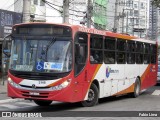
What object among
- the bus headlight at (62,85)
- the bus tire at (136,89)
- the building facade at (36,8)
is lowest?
the bus tire at (136,89)

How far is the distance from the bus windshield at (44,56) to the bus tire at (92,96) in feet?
6.19

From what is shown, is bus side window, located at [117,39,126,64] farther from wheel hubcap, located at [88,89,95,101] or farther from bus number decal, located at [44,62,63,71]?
bus number decal, located at [44,62,63,71]

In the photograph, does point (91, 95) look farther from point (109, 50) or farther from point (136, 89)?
point (136, 89)

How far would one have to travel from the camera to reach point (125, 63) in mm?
17453

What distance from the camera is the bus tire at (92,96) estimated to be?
14164mm

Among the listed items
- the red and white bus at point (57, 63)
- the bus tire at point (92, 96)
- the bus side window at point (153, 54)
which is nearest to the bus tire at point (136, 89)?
the bus side window at point (153, 54)

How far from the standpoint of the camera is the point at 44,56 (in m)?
12.7

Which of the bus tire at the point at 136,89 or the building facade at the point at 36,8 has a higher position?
the building facade at the point at 36,8

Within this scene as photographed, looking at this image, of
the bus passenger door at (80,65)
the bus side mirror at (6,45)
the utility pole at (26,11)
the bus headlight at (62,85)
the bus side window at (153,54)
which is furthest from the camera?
the utility pole at (26,11)

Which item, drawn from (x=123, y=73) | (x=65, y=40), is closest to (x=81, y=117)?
(x=65, y=40)

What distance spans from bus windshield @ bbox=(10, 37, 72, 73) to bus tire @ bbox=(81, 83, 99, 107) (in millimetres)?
1888

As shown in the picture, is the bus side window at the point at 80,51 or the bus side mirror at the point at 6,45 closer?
the bus side window at the point at 80,51

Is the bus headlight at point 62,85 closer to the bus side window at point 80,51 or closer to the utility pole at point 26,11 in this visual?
the bus side window at point 80,51

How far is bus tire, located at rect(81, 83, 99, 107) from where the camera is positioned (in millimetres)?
14164
